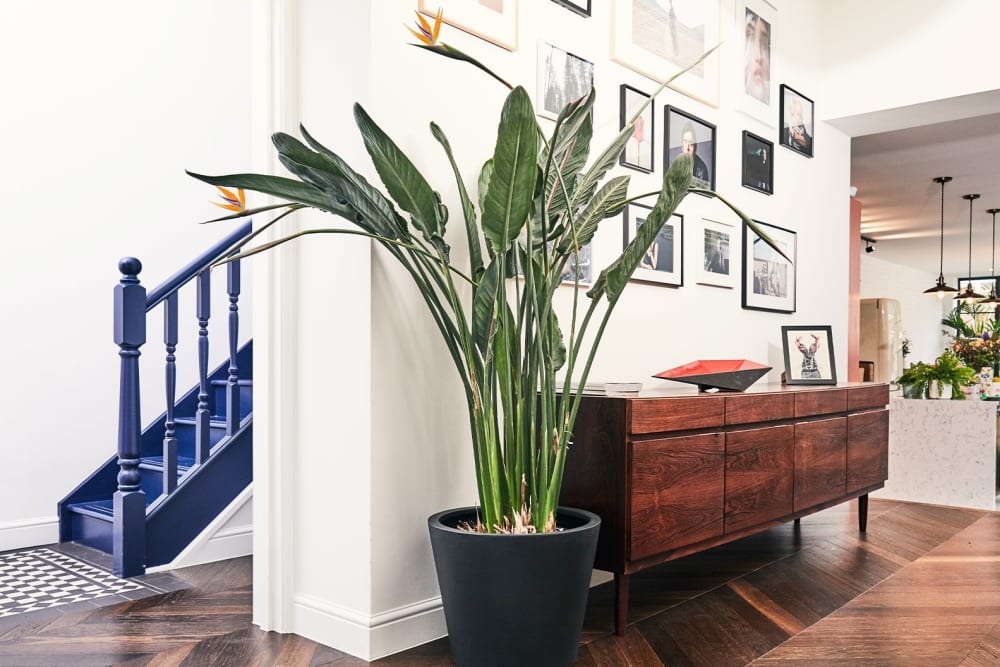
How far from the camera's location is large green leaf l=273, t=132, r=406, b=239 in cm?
191

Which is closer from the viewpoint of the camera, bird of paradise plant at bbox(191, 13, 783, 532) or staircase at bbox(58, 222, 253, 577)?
bird of paradise plant at bbox(191, 13, 783, 532)

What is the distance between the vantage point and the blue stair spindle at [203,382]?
3439mm

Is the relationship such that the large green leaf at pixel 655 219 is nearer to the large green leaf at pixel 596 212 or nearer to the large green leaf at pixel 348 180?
the large green leaf at pixel 596 212

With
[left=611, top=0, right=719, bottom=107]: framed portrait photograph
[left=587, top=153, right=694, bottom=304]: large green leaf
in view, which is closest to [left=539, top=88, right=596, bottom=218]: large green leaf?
[left=587, top=153, right=694, bottom=304]: large green leaf

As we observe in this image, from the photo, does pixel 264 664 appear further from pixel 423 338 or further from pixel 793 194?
pixel 793 194

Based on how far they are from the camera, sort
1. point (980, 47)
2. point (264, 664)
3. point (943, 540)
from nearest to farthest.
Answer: point (264, 664)
point (943, 540)
point (980, 47)

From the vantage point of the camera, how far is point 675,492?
8.15 ft

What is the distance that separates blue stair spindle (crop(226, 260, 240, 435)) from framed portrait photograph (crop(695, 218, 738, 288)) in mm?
2087

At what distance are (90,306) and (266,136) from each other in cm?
202

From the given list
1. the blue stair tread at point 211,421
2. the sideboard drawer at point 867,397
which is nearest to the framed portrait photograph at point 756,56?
the sideboard drawer at point 867,397

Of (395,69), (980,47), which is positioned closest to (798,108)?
(980,47)

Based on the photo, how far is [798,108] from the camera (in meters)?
4.38

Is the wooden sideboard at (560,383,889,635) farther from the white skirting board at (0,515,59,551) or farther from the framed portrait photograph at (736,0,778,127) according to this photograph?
the white skirting board at (0,515,59,551)

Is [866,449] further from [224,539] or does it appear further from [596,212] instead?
[224,539]
